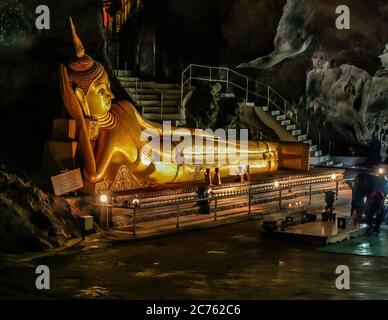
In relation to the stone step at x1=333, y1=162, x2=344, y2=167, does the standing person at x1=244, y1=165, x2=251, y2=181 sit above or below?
above

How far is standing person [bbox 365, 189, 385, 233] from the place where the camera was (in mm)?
11242

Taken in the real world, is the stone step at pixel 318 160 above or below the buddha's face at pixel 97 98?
below

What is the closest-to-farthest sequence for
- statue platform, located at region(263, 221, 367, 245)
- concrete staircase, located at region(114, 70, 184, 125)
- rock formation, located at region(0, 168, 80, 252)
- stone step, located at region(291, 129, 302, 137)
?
rock formation, located at region(0, 168, 80, 252) → statue platform, located at region(263, 221, 367, 245) → concrete staircase, located at region(114, 70, 184, 125) → stone step, located at region(291, 129, 302, 137)

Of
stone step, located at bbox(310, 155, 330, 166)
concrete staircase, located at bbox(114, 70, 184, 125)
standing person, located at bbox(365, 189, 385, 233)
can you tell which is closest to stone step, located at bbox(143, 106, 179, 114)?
concrete staircase, located at bbox(114, 70, 184, 125)

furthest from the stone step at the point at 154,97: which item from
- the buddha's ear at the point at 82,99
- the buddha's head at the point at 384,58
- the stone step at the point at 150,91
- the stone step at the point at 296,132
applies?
the buddha's ear at the point at 82,99

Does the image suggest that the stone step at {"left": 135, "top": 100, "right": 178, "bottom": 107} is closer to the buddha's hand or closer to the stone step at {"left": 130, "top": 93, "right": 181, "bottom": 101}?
the stone step at {"left": 130, "top": 93, "right": 181, "bottom": 101}

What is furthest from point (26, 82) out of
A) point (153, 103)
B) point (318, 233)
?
point (318, 233)

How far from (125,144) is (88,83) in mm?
1281

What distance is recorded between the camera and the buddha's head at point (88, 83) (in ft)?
38.1

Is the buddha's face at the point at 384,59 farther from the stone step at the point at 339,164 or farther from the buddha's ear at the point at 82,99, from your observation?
the buddha's ear at the point at 82,99

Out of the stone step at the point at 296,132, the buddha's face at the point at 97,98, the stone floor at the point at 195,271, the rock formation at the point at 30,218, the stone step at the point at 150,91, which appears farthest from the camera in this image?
the stone step at the point at 296,132

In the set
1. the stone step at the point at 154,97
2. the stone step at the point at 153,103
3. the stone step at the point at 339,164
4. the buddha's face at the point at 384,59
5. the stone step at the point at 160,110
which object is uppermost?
the buddha's face at the point at 384,59

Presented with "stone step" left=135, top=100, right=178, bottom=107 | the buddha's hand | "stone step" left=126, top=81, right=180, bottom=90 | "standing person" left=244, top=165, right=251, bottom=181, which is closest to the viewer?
the buddha's hand

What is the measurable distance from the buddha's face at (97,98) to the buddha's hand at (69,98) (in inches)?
6.2
